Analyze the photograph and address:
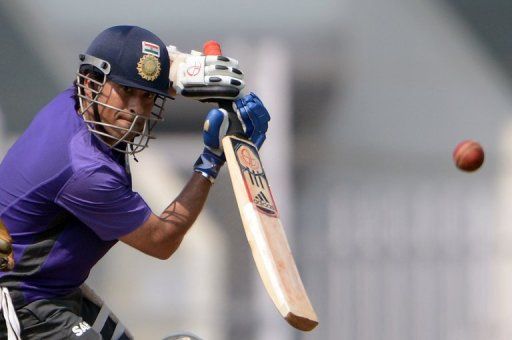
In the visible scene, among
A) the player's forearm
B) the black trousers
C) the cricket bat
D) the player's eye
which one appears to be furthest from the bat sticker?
the black trousers

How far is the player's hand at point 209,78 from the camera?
2.82 meters

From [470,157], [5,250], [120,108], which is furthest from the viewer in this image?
[470,157]

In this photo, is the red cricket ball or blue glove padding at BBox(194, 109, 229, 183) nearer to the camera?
blue glove padding at BBox(194, 109, 229, 183)

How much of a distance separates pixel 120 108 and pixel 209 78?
9.9 inches

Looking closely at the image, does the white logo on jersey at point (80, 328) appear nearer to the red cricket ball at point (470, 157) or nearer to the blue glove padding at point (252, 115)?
the blue glove padding at point (252, 115)

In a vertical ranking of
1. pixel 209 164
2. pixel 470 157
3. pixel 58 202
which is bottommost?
pixel 58 202

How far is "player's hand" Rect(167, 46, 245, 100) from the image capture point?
282 centimetres

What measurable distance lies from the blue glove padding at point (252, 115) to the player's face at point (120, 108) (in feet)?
0.82

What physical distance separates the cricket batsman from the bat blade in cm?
6

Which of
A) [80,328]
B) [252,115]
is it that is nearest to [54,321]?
[80,328]

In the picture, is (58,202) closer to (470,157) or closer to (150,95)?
(150,95)

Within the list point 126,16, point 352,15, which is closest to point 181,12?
point 126,16

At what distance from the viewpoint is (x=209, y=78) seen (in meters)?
2.83

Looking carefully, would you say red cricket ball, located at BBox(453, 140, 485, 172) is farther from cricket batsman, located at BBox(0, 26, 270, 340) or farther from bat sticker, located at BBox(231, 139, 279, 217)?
cricket batsman, located at BBox(0, 26, 270, 340)
